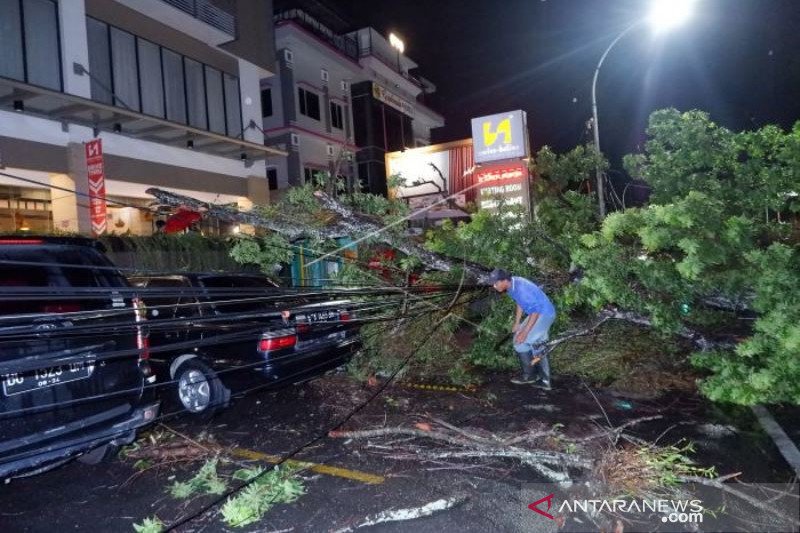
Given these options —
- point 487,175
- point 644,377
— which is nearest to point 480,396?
point 644,377

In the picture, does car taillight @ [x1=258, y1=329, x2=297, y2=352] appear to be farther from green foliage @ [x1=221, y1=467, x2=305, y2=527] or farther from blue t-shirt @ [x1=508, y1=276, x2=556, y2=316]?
blue t-shirt @ [x1=508, y1=276, x2=556, y2=316]

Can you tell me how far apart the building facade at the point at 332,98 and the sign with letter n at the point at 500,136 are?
6.01 metres

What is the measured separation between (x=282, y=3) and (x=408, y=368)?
22.2 meters

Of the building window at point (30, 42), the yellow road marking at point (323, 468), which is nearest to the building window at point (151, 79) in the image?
the building window at point (30, 42)

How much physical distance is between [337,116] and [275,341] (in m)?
22.6

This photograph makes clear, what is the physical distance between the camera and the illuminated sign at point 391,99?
90.9 ft

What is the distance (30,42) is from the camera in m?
12.1

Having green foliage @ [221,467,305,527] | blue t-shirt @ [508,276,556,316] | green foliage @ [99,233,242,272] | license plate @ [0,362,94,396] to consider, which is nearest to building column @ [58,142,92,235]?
green foliage @ [99,233,242,272]

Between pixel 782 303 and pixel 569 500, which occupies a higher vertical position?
pixel 782 303

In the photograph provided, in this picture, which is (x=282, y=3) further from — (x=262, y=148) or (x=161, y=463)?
(x=161, y=463)

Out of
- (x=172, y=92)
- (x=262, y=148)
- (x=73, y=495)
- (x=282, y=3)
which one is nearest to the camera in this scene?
(x=73, y=495)

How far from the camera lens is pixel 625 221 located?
5.37 m

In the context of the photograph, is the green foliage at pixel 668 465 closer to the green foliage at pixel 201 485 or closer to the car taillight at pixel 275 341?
the green foliage at pixel 201 485

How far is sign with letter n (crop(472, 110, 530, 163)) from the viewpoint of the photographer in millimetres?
14227
